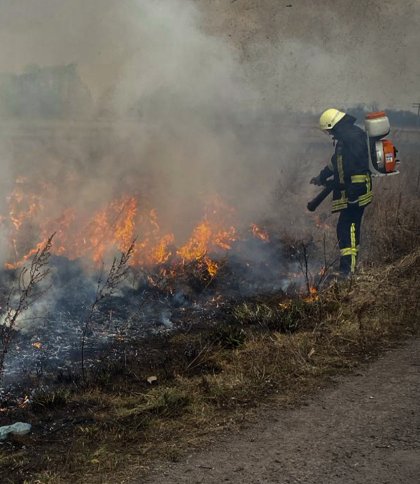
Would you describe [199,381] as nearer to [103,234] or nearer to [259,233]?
[103,234]

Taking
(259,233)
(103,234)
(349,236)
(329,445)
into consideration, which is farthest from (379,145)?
(329,445)

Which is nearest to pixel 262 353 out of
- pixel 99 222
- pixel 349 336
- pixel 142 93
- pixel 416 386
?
pixel 349 336

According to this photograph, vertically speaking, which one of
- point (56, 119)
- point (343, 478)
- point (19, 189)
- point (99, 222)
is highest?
point (56, 119)

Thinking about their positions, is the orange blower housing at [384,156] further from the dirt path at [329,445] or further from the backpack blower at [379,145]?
the dirt path at [329,445]

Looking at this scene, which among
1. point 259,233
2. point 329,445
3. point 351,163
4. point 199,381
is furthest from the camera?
point 259,233

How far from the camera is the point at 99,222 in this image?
23.4 ft

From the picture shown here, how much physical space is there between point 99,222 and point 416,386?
15.8ft

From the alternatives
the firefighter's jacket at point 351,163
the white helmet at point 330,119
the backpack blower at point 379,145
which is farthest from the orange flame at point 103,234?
the backpack blower at point 379,145

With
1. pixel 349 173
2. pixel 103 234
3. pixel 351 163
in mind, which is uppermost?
pixel 351 163

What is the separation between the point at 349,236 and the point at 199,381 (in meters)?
3.87

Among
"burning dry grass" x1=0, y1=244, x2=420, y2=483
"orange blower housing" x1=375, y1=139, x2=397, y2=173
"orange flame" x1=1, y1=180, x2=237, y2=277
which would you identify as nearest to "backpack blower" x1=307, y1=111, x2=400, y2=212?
"orange blower housing" x1=375, y1=139, x2=397, y2=173

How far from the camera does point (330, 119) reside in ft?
22.3

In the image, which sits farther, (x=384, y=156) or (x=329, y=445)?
(x=384, y=156)

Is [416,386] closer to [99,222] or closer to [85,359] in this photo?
[85,359]
